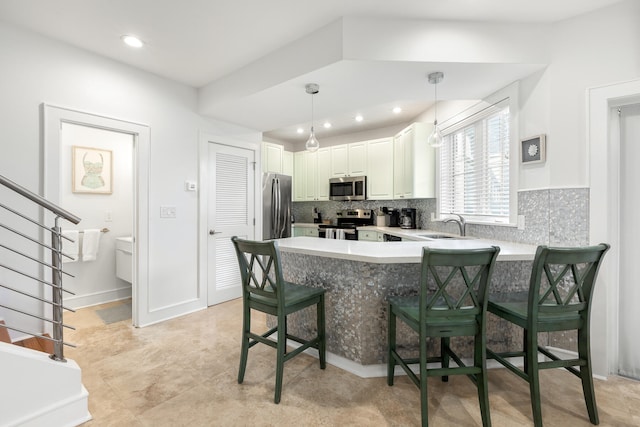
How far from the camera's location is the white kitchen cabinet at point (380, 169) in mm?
4594

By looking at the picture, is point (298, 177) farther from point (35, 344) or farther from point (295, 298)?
point (35, 344)

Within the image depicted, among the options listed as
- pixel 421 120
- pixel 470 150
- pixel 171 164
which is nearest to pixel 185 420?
pixel 171 164

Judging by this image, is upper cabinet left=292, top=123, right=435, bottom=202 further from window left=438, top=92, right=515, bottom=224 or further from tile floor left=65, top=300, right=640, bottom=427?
tile floor left=65, top=300, right=640, bottom=427

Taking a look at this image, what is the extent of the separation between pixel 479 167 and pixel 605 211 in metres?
1.28

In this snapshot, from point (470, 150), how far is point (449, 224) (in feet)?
3.02

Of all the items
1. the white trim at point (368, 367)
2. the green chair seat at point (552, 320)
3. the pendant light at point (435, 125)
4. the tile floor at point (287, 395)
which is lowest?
the tile floor at point (287, 395)

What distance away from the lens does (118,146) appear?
154 inches

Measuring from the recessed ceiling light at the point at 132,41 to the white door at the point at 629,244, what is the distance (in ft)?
12.2

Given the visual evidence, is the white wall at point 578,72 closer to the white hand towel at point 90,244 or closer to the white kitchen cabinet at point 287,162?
the white kitchen cabinet at point 287,162

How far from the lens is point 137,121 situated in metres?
2.96

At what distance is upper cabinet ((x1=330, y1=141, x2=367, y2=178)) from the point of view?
16.1 ft

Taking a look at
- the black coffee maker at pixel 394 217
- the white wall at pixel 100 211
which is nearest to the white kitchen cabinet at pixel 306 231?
the black coffee maker at pixel 394 217

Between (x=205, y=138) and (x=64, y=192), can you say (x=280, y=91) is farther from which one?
(x=64, y=192)

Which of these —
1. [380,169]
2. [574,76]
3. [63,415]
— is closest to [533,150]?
[574,76]
